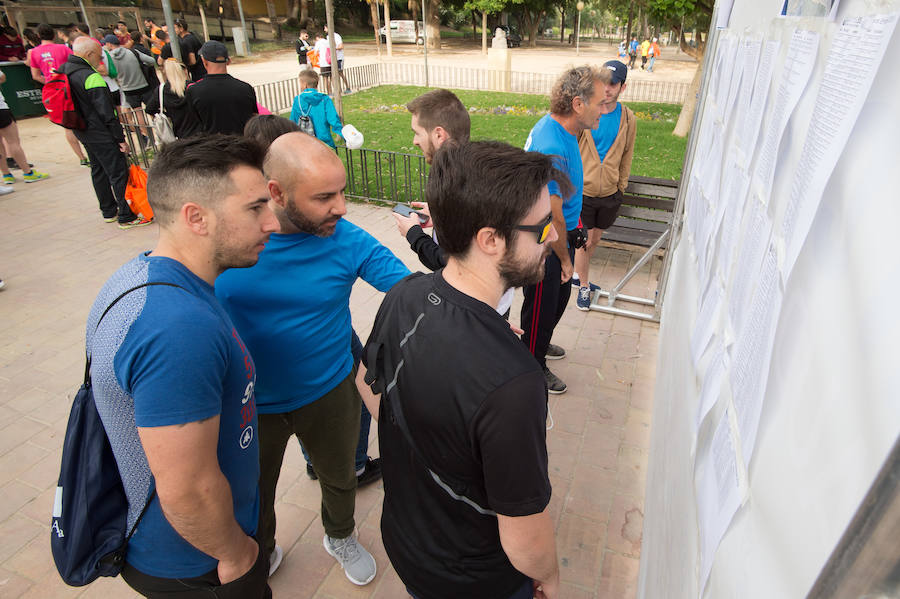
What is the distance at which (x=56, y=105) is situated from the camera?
6082 mm

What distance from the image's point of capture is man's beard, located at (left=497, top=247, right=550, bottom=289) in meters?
1.40

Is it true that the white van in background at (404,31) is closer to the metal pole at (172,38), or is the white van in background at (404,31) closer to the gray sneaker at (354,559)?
the metal pole at (172,38)

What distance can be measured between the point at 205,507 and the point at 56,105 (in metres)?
6.73

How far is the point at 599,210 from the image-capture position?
4.97 metres

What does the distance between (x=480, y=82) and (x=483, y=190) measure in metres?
22.0

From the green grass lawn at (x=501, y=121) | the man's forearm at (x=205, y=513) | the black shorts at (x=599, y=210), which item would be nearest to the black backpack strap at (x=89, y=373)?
the man's forearm at (x=205, y=513)

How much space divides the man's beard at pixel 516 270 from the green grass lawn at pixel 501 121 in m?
8.04

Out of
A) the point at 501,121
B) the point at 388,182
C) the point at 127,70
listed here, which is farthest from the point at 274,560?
the point at 501,121

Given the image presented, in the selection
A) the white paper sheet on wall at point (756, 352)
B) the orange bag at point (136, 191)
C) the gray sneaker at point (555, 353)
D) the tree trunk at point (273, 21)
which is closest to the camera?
the white paper sheet on wall at point (756, 352)

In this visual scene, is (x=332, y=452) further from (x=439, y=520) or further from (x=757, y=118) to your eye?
(x=757, y=118)

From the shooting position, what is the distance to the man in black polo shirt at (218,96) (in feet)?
18.4

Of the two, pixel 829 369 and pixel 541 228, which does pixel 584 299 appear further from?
pixel 829 369

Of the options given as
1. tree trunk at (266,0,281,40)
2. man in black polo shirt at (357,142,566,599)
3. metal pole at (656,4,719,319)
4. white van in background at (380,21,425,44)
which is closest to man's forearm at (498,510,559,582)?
man in black polo shirt at (357,142,566,599)

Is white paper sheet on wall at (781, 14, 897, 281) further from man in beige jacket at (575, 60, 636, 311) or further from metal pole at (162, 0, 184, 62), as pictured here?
metal pole at (162, 0, 184, 62)
